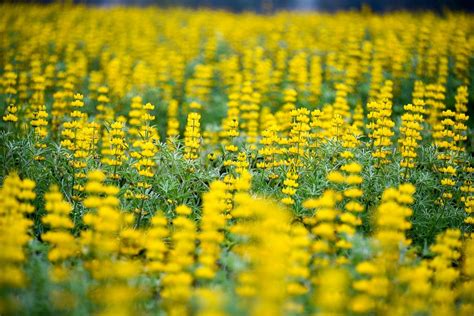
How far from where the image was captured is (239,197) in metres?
3.01

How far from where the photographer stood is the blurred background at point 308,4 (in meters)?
14.7

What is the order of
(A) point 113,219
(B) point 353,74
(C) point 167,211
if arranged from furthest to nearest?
(B) point 353,74 → (C) point 167,211 → (A) point 113,219

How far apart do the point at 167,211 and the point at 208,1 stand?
1456cm

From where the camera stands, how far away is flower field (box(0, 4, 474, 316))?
8.46 ft

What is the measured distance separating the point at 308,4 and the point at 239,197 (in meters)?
16.0

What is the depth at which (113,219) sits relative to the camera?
9.07 feet

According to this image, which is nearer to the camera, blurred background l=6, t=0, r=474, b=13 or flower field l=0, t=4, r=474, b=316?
flower field l=0, t=4, r=474, b=316

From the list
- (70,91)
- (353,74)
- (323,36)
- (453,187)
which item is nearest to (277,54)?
(323,36)

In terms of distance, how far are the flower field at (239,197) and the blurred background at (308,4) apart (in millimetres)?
6455

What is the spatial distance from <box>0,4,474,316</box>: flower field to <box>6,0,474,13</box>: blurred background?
6455 millimetres

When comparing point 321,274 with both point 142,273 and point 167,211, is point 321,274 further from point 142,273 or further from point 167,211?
point 167,211

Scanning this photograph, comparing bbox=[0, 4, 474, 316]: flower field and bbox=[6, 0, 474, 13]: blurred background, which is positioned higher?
bbox=[6, 0, 474, 13]: blurred background

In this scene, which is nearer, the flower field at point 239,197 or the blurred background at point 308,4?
the flower field at point 239,197

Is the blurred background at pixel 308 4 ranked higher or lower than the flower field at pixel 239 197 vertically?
higher
